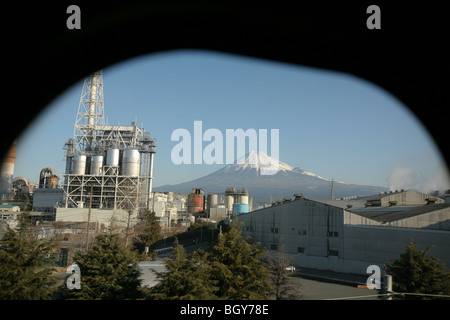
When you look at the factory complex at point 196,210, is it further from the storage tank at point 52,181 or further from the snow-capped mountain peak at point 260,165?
the snow-capped mountain peak at point 260,165

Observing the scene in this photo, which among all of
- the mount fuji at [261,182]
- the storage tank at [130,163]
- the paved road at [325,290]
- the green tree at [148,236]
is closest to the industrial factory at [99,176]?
the storage tank at [130,163]

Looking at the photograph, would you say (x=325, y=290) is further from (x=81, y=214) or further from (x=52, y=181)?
(x=52, y=181)

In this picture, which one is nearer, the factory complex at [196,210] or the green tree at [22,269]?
the green tree at [22,269]

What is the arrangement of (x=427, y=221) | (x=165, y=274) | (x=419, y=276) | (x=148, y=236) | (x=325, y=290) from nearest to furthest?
(x=165, y=274), (x=419, y=276), (x=325, y=290), (x=427, y=221), (x=148, y=236)

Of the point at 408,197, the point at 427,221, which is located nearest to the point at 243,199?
the point at 408,197

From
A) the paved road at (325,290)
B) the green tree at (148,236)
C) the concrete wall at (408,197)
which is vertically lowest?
the paved road at (325,290)

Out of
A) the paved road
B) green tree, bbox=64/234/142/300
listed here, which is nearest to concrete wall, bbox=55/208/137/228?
the paved road

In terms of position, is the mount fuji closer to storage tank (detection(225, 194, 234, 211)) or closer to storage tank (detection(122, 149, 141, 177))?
storage tank (detection(225, 194, 234, 211))

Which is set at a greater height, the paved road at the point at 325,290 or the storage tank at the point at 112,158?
the storage tank at the point at 112,158
